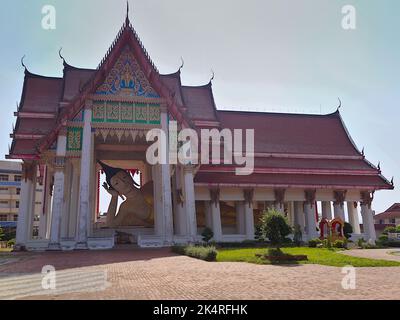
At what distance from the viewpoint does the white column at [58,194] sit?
1966 cm

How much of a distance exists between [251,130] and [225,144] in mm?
3569

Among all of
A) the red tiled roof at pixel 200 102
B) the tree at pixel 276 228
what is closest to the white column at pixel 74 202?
the red tiled roof at pixel 200 102

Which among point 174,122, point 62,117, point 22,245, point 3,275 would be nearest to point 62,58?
point 62,117

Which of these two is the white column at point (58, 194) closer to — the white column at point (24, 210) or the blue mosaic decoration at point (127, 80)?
the white column at point (24, 210)

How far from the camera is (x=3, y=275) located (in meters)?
10.6

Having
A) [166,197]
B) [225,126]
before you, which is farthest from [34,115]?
[225,126]

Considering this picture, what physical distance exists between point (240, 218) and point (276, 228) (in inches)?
581

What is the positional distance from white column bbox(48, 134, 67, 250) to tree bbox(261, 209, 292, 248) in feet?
35.3

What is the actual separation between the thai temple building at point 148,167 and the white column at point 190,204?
6cm

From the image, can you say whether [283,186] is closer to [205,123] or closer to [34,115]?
[205,123]

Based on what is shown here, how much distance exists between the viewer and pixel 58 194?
2045 cm

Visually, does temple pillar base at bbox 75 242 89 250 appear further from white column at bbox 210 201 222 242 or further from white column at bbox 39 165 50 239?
white column at bbox 210 201 222 242
